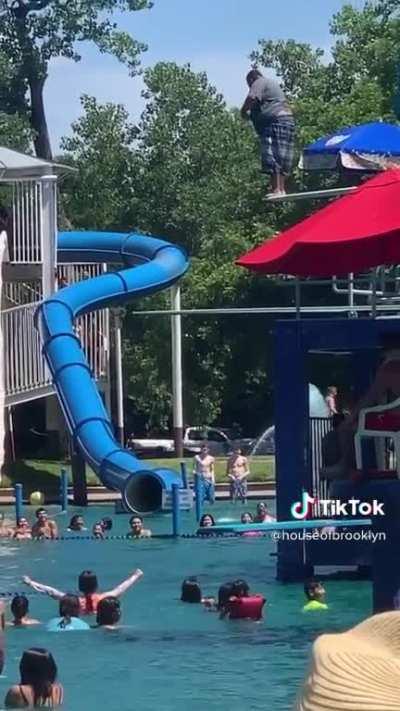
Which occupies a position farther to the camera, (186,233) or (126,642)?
(186,233)

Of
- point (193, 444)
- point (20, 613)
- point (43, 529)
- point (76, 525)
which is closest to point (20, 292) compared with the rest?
point (76, 525)

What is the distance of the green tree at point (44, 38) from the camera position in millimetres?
45906

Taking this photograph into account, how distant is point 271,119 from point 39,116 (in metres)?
31.3

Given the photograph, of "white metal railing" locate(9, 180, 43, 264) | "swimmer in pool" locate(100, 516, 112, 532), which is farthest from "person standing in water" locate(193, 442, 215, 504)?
"swimmer in pool" locate(100, 516, 112, 532)

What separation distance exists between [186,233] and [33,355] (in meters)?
19.0

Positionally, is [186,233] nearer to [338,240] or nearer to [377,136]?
[377,136]

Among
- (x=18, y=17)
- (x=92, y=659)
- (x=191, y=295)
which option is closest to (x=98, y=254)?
(x=191, y=295)

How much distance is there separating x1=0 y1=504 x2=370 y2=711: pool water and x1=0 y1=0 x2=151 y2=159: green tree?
28935 mm

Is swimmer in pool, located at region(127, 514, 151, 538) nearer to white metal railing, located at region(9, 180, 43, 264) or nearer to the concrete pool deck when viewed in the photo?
the concrete pool deck

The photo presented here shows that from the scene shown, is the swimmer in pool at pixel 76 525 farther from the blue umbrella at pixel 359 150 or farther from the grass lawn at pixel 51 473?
the grass lawn at pixel 51 473

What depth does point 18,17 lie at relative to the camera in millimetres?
46375

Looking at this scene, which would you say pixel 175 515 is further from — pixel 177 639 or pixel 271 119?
pixel 177 639

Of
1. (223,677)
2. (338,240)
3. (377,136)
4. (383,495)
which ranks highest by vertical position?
(377,136)

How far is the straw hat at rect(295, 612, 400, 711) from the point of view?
132 centimetres
